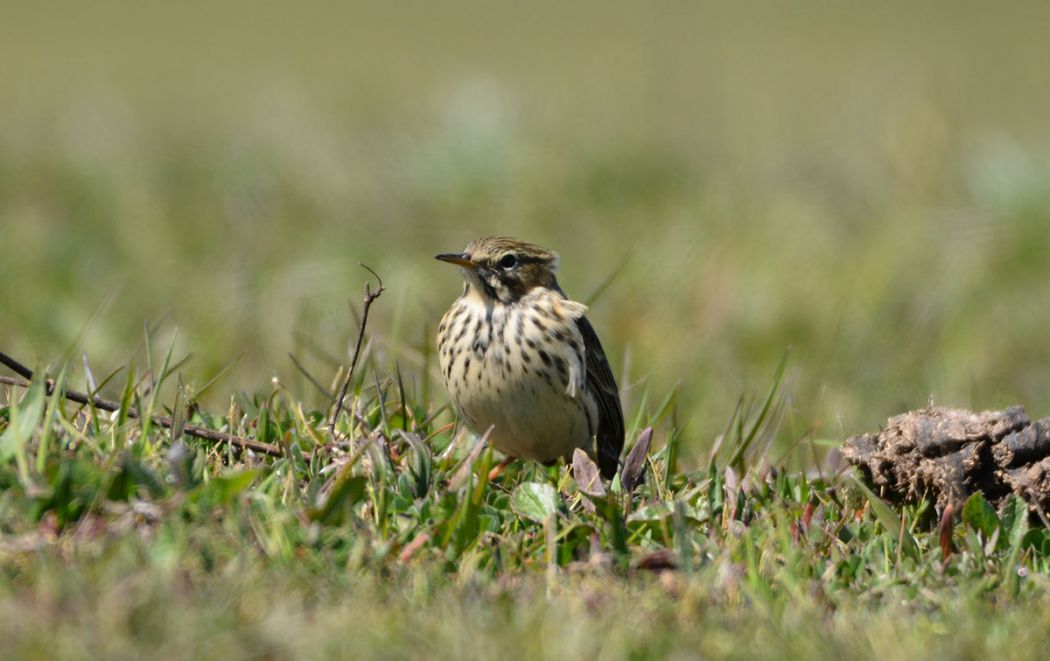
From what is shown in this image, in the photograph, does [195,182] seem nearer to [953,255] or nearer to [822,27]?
[953,255]

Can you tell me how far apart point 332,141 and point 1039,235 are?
16.2 feet

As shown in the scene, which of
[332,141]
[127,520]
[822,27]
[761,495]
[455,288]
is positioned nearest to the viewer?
[127,520]

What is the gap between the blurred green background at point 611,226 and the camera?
7.88m

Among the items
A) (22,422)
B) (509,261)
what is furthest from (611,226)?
(22,422)

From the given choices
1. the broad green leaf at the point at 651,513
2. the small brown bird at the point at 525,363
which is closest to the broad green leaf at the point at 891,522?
the broad green leaf at the point at 651,513

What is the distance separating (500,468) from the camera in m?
4.73

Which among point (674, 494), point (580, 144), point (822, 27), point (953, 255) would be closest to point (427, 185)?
point (580, 144)

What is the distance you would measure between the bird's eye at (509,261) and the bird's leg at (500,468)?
855 mm

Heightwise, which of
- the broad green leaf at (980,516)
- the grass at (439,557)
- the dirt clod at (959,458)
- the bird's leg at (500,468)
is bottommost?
the bird's leg at (500,468)

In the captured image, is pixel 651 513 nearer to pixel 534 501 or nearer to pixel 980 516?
pixel 534 501

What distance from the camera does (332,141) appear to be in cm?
1168

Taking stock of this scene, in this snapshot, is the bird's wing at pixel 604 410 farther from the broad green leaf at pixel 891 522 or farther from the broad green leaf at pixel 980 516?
the broad green leaf at pixel 980 516

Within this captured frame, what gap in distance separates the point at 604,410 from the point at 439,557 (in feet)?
Result: 6.44

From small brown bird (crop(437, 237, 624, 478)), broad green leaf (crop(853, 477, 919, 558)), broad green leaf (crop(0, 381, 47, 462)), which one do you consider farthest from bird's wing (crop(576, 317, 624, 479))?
broad green leaf (crop(0, 381, 47, 462))
